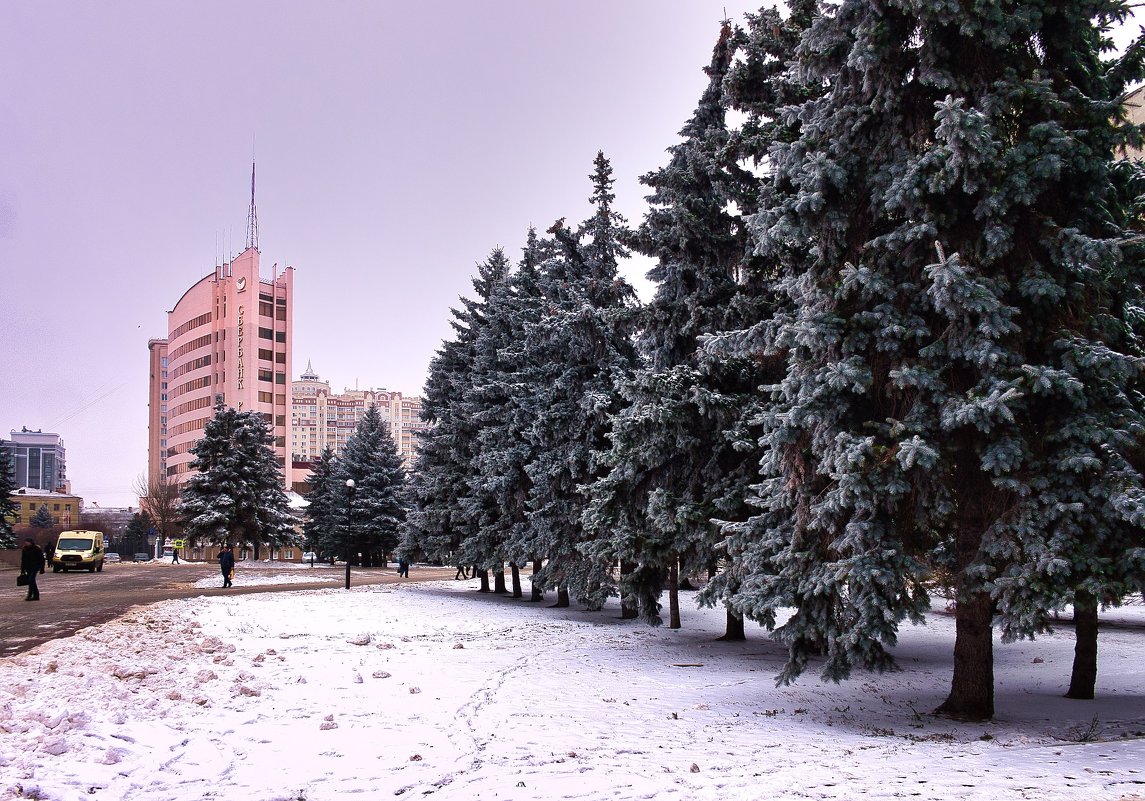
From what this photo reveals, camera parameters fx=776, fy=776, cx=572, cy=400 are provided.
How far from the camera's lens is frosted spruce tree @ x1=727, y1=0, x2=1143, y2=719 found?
7766mm

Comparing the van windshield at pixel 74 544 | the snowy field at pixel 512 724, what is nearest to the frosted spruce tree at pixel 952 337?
the snowy field at pixel 512 724

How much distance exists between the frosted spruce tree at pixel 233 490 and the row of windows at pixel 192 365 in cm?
5746

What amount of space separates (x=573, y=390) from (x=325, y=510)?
40275mm

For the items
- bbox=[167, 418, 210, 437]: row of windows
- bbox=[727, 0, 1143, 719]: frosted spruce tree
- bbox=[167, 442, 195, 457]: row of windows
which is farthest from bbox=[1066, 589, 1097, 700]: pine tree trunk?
bbox=[167, 442, 195, 457]: row of windows

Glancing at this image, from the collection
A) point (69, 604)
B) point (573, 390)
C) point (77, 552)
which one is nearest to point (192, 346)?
point (77, 552)

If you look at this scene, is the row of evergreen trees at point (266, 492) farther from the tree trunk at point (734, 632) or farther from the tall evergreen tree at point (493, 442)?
the tree trunk at point (734, 632)

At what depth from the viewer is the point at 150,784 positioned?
18.8 ft

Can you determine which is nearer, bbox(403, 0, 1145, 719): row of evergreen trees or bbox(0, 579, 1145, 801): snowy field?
bbox(0, 579, 1145, 801): snowy field

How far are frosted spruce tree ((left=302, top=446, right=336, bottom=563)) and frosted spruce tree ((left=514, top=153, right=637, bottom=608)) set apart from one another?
2855cm

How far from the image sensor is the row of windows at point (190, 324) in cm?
9850

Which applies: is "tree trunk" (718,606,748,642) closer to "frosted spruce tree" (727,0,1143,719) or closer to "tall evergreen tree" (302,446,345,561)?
"frosted spruce tree" (727,0,1143,719)

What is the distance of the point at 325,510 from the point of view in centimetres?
5572

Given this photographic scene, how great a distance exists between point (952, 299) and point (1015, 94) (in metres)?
2.33

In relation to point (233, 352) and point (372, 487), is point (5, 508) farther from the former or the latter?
point (233, 352)
